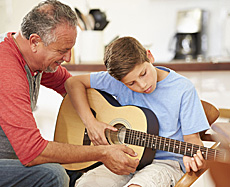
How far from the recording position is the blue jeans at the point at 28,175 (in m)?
1.18

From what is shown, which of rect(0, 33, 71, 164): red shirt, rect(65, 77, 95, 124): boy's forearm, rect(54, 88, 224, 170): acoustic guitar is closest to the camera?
rect(0, 33, 71, 164): red shirt

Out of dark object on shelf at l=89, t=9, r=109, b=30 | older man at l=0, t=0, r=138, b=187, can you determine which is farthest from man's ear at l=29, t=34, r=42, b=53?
dark object on shelf at l=89, t=9, r=109, b=30

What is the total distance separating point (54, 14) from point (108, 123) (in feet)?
1.78

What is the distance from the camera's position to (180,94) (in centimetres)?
140

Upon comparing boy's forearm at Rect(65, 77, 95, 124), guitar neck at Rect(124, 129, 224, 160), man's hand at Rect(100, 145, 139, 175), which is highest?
boy's forearm at Rect(65, 77, 95, 124)

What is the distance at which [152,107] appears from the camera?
4.82ft

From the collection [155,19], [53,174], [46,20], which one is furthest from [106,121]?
[155,19]

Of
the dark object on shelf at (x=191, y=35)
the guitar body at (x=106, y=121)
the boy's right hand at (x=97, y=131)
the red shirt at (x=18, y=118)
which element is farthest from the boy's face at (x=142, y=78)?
the dark object on shelf at (x=191, y=35)

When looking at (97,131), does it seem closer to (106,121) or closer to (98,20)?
(106,121)

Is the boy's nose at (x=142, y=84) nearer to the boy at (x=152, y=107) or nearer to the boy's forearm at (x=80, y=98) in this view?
the boy at (x=152, y=107)

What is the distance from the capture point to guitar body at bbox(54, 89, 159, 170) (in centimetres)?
138

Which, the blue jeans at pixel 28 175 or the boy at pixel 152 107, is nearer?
the blue jeans at pixel 28 175

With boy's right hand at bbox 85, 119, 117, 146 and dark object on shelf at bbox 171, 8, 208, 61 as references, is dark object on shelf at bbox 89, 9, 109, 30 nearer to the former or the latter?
dark object on shelf at bbox 171, 8, 208, 61

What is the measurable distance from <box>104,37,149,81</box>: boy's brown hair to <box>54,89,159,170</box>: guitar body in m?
0.18
